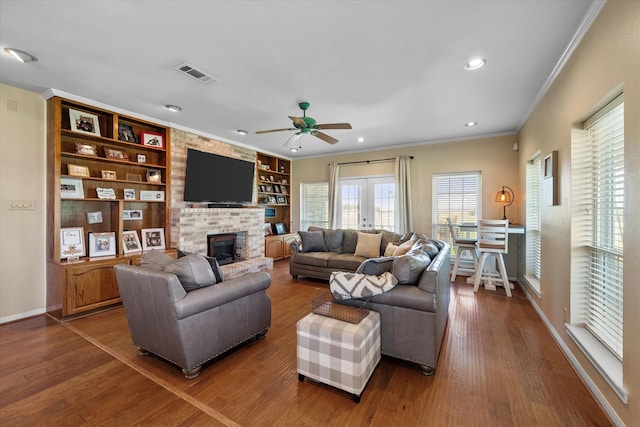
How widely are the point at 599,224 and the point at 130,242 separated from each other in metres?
5.43

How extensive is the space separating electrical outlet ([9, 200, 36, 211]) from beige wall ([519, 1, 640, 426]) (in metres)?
5.58

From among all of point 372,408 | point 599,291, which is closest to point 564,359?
point 599,291

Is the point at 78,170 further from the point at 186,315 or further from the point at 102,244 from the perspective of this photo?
the point at 186,315

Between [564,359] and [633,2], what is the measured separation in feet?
8.52

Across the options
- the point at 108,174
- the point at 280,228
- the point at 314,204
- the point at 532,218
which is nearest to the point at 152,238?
the point at 108,174

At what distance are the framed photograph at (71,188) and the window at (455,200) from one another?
590 cm

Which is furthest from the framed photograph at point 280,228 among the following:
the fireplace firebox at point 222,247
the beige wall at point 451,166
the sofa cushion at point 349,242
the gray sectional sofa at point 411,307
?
the gray sectional sofa at point 411,307

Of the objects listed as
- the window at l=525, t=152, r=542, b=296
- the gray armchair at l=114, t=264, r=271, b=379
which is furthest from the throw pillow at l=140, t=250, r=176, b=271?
the window at l=525, t=152, r=542, b=296

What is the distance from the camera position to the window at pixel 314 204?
708 centimetres

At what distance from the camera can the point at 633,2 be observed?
1.49 meters

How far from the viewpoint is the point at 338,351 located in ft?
6.09

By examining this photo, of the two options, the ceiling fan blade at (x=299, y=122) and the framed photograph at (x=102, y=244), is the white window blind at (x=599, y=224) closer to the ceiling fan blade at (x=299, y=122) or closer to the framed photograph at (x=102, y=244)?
the ceiling fan blade at (x=299, y=122)

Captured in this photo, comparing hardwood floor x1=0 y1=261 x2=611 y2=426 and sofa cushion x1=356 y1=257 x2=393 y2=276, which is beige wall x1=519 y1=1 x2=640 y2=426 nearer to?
hardwood floor x1=0 y1=261 x2=611 y2=426

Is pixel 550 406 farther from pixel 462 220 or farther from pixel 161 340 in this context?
pixel 462 220
